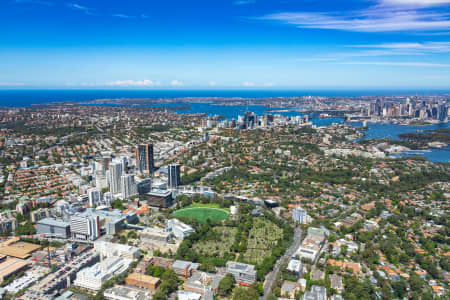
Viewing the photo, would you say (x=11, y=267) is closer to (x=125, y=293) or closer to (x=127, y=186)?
(x=125, y=293)

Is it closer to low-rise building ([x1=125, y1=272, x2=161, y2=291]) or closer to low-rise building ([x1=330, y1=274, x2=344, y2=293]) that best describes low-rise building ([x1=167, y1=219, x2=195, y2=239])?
low-rise building ([x1=125, y1=272, x2=161, y2=291])

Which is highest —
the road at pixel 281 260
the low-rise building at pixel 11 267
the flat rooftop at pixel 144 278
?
the low-rise building at pixel 11 267

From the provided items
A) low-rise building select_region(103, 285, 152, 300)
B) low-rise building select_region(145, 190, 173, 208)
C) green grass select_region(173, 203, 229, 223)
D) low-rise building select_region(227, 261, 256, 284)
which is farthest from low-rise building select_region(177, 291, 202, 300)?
low-rise building select_region(145, 190, 173, 208)

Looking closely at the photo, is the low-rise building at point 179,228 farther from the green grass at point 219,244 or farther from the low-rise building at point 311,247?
the low-rise building at point 311,247

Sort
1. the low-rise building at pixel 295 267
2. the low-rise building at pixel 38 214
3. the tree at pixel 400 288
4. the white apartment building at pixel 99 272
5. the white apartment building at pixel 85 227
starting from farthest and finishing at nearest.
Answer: the low-rise building at pixel 38 214, the white apartment building at pixel 85 227, the low-rise building at pixel 295 267, the white apartment building at pixel 99 272, the tree at pixel 400 288

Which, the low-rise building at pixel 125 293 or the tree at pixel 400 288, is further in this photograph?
the tree at pixel 400 288

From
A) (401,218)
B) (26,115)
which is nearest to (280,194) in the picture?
(401,218)

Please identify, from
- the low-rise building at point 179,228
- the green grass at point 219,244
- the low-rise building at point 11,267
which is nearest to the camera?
the low-rise building at point 11,267

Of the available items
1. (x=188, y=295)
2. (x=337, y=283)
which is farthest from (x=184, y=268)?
(x=337, y=283)

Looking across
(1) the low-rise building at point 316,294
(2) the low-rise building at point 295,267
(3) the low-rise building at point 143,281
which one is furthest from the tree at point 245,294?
(3) the low-rise building at point 143,281
